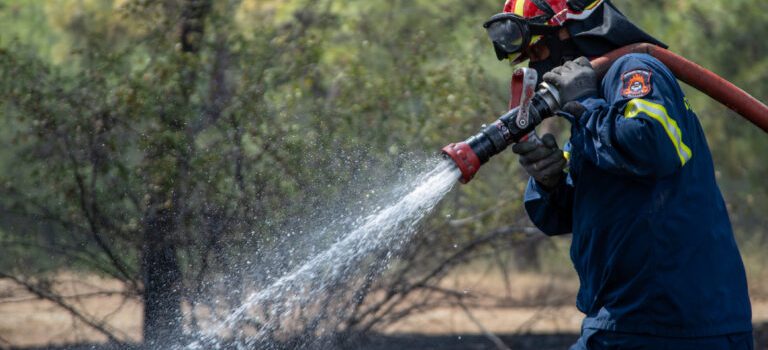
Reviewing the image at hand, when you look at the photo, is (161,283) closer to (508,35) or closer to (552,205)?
(552,205)

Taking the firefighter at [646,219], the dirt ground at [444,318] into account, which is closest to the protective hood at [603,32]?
the firefighter at [646,219]

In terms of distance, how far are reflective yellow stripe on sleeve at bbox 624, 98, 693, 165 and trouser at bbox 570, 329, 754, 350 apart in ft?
1.83

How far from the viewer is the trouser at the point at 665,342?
9.59ft

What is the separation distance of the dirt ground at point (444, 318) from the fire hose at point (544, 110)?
278 cm

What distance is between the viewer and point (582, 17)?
3.31m

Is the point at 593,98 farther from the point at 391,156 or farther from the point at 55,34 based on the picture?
the point at 55,34

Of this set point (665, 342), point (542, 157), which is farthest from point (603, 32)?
point (665, 342)

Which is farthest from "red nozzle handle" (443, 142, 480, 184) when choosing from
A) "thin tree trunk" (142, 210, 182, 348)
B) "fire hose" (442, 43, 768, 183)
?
"thin tree trunk" (142, 210, 182, 348)

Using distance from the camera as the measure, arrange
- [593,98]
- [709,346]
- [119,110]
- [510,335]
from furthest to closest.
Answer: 1. [510,335]
2. [119,110]
3. [593,98]
4. [709,346]

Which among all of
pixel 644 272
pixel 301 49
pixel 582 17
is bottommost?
pixel 644 272

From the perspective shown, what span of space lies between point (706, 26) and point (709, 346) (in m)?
5.79

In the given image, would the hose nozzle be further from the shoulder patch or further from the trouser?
the trouser

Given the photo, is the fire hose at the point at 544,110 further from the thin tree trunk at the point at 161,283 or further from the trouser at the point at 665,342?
the thin tree trunk at the point at 161,283

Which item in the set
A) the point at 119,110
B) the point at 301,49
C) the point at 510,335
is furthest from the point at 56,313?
the point at 510,335
